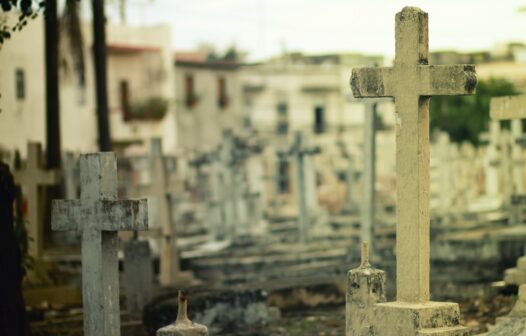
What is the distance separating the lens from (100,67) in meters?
27.9

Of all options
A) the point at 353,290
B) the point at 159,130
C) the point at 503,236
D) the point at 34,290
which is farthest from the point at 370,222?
the point at 159,130

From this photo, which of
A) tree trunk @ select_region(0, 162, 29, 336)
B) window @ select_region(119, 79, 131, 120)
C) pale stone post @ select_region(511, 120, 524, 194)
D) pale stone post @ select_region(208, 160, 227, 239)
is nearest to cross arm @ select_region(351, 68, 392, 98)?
tree trunk @ select_region(0, 162, 29, 336)

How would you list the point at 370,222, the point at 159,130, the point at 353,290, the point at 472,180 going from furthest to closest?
the point at 159,130 < the point at 472,180 < the point at 370,222 < the point at 353,290

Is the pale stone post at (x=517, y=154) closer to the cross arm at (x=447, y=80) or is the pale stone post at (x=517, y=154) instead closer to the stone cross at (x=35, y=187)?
the stone cross at (x=35, y=187)

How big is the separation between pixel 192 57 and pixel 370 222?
169ft

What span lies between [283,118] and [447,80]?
65.1m

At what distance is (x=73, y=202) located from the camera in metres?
12.4

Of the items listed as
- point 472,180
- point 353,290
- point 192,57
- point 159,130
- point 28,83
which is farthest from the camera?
point 192,57

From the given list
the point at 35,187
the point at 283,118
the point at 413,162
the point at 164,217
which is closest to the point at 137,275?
the point at 35,187

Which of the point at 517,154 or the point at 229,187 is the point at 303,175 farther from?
the point at 517,154

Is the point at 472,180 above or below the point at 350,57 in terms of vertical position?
below

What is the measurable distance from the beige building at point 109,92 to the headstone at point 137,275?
29.8 m

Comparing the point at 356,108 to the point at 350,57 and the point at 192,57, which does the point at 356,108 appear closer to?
the point at 350,57

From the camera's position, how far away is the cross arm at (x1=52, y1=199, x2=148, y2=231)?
11883 millimetres
